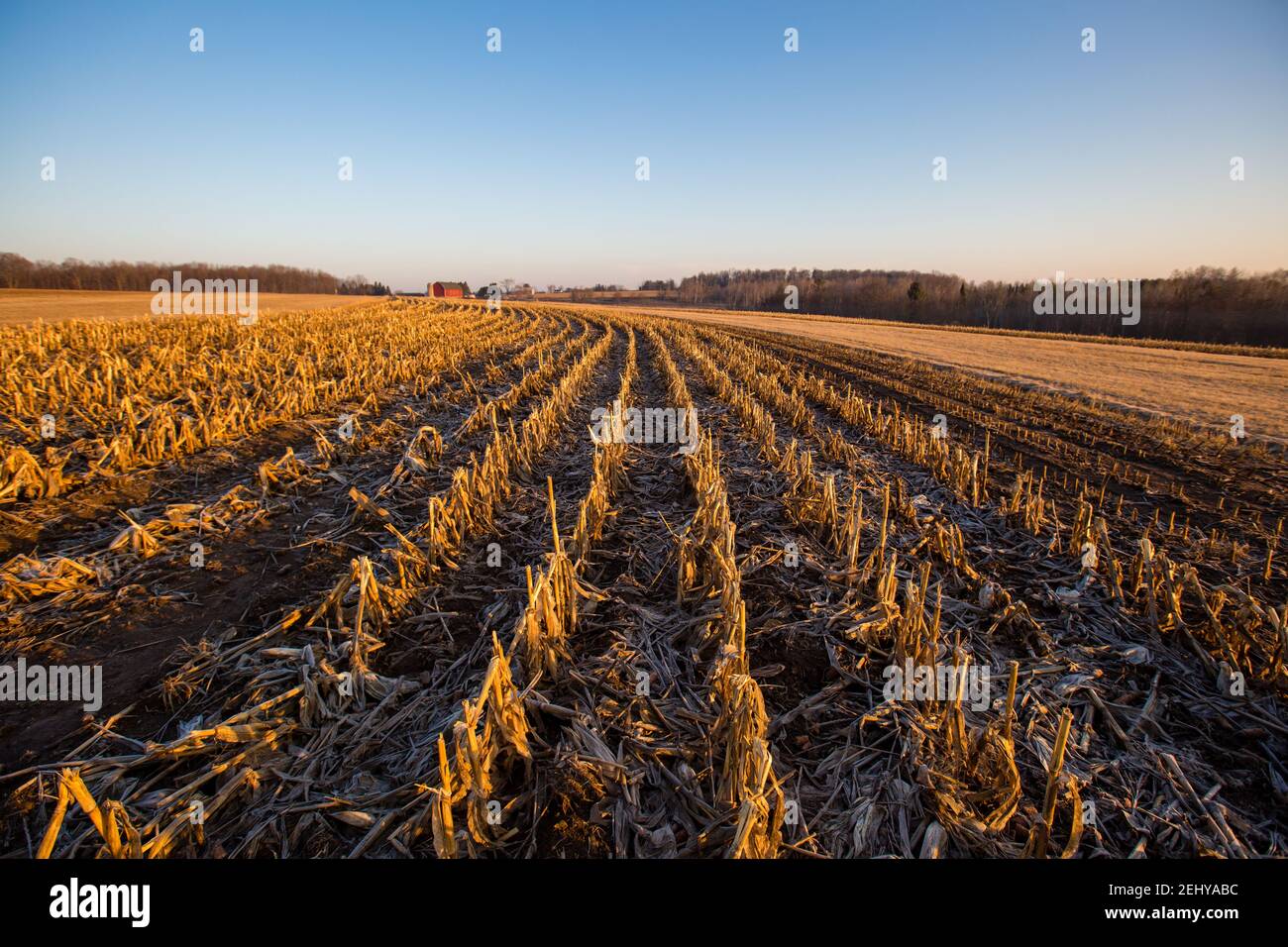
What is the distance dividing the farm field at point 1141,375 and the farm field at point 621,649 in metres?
6.36

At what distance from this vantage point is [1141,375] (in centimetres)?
1989

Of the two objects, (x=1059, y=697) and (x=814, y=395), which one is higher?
(x=814, y=395)

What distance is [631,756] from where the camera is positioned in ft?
9.46

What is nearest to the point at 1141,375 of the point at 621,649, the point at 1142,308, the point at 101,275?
the point at 621,649

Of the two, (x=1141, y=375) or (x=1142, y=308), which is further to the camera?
(x=1142, y=308)

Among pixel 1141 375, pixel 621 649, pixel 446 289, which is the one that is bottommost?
pixel 621 649

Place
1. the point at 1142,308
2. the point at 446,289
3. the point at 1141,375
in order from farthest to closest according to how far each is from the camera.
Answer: the point at 446,289, the point at 1142,308, the point at 1141,375

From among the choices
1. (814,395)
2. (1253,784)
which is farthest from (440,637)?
(814,395)

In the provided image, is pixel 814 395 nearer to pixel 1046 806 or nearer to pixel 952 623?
pixel 952 623

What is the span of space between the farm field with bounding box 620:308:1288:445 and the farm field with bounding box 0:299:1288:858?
20.9 feet

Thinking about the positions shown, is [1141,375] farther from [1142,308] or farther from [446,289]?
[446,289]

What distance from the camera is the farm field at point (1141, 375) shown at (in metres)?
13.3

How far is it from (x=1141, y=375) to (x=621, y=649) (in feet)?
82.9
